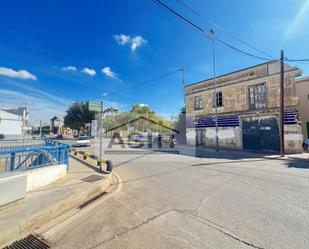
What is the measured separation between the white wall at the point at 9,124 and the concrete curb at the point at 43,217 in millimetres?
41722

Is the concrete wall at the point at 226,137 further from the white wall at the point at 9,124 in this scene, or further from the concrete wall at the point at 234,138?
the white wall at the point at 9,124

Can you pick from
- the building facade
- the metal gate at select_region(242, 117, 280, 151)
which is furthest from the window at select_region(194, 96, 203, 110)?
the building facade

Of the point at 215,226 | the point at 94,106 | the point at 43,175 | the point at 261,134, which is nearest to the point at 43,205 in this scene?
the point at 43,175

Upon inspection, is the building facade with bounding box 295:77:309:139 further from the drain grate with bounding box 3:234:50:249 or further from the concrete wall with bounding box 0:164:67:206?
the drain grate with bounding box 3:234:50:249

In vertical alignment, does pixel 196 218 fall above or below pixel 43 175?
below

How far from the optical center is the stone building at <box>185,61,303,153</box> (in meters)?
13.8

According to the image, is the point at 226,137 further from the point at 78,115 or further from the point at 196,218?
the point at 78,115

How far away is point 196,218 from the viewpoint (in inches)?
141

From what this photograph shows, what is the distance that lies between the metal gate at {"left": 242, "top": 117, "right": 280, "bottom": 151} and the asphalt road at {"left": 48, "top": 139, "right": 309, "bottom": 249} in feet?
32.6

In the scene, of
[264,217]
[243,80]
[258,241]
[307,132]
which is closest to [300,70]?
[243,80]

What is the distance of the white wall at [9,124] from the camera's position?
35.9 meters

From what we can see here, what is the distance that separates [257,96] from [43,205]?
17645 millimetres

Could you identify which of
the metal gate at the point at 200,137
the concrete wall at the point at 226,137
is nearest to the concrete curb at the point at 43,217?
the concrete wall at the point at 226,137

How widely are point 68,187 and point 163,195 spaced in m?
2.90
